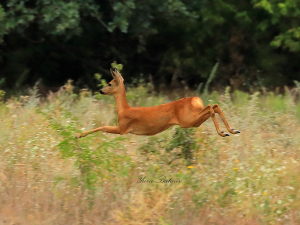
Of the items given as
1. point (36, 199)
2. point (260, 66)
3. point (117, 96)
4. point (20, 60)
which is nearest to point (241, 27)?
point (260, 66)

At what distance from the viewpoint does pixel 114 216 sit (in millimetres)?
4828

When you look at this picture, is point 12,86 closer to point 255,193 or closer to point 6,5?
point 6,5

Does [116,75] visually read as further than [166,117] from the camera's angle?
Yes

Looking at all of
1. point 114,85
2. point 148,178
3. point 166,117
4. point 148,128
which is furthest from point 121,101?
point 148,178

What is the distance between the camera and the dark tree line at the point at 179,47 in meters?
15.7

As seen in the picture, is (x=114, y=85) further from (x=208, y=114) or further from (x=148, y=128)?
(x=208, y=114)

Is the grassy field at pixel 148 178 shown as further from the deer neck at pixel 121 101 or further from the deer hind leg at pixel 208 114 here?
the deer hind leg at pixel 208 114

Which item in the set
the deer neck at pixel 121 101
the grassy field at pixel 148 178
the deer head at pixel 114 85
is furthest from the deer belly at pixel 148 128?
the deer head at pixel 114 85

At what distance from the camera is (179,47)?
57.2ft

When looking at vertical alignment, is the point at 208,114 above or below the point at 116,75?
below

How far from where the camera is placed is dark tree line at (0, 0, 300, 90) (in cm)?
1571

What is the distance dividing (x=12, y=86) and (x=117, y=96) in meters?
11.3

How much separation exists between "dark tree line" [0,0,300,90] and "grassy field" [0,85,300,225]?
27.1ft

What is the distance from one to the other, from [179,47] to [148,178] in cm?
1206
